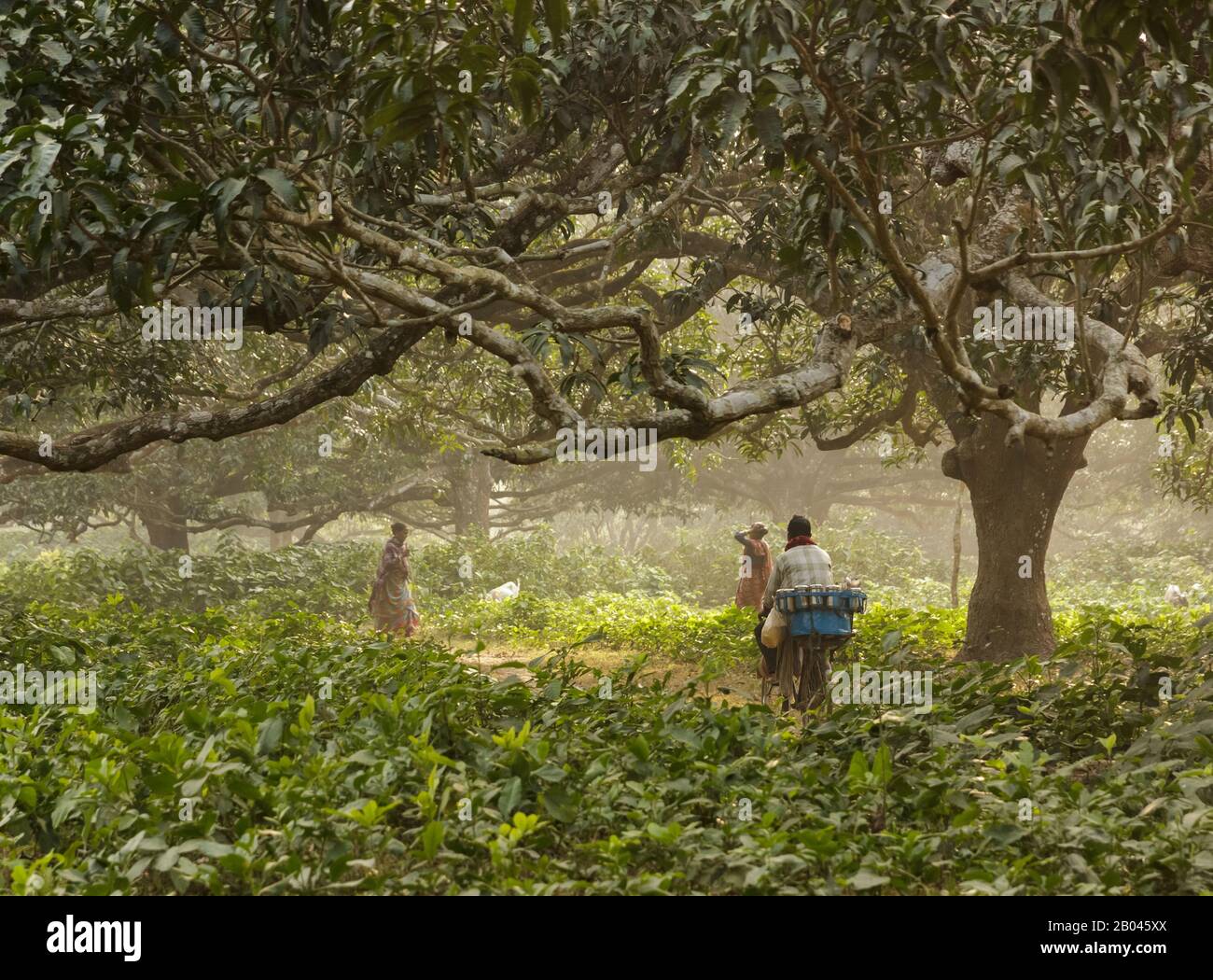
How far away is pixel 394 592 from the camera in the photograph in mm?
15078

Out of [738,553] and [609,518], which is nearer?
[738,553]

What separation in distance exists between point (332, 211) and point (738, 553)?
25968 mm

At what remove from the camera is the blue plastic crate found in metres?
8.42

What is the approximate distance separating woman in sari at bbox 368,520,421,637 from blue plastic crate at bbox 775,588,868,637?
7260 mm

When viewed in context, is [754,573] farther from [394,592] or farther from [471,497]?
[471,497]

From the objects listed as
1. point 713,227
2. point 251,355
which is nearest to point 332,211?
point 713,227

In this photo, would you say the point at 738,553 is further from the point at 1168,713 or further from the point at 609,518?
the point at 1168,713

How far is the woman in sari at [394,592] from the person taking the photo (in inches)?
583

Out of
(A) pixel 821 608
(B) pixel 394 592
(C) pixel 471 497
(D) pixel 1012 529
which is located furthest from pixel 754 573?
(C) pixel 471 497

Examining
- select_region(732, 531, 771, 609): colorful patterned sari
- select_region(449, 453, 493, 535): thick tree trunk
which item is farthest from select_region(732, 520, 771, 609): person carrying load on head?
select_region(449, 453, 493, 535): thick tree trunk

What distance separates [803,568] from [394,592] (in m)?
7.70

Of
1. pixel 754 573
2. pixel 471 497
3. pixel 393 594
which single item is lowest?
pixel 393 594

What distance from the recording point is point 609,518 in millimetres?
51594

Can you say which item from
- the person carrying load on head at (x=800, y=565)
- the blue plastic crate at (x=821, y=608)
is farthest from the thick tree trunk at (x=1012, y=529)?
the blue plastic crate at (x=821, y=608)
